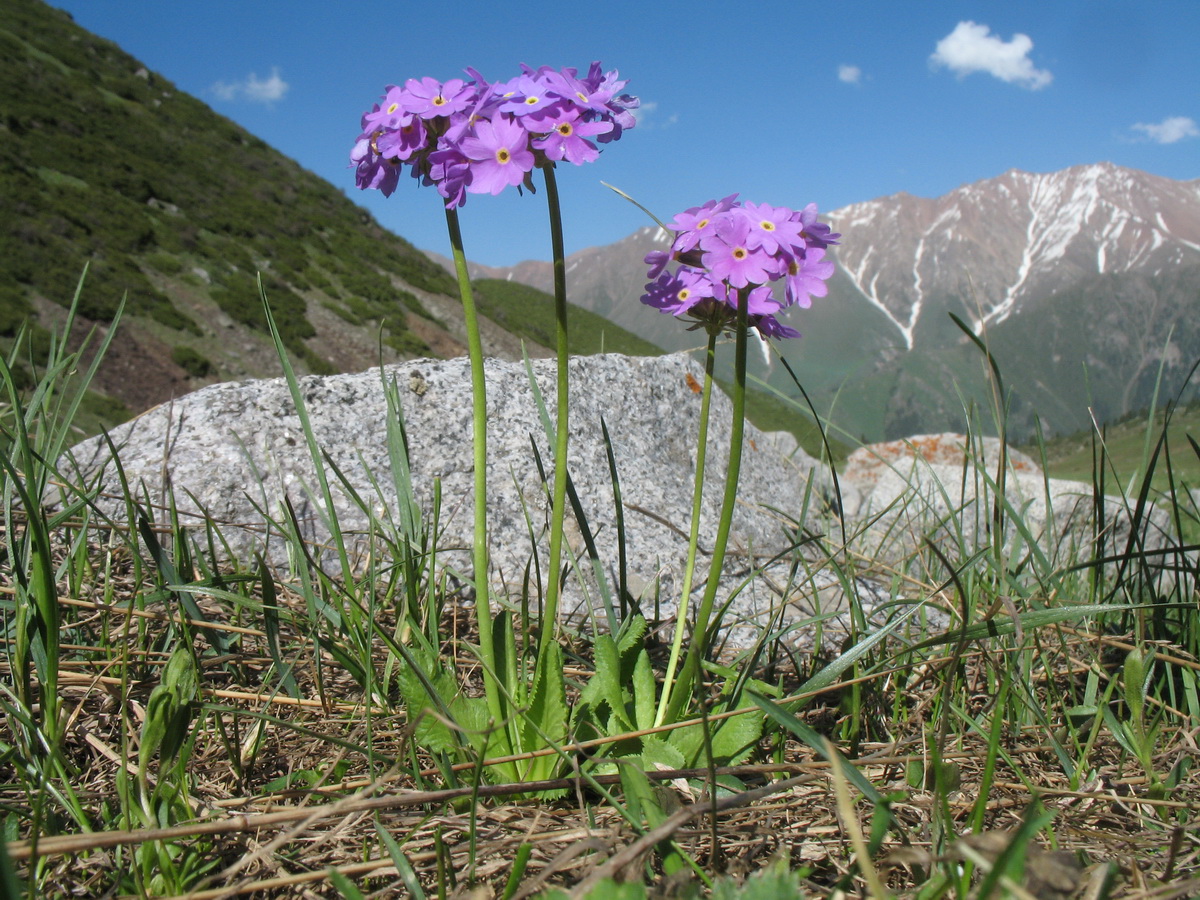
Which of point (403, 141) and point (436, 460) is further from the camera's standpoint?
point (436, 460)

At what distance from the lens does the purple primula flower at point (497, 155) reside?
4.42 ft

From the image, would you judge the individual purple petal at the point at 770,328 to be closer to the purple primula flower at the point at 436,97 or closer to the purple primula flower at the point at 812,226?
the purple primula flower at the point at 812,226

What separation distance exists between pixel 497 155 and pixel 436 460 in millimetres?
1797

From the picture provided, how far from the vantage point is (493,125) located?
1.36 metres

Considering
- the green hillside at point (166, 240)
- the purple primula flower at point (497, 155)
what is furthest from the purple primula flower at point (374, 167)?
the green hillside at point (166, 240)

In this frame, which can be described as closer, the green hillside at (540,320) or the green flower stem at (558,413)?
the green flower stem at (558,413)

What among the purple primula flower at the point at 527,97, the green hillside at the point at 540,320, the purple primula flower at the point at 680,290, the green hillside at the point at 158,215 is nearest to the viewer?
the purple primula flower at the point at 527,97

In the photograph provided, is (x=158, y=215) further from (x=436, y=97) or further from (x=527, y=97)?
(x=527, y=97)

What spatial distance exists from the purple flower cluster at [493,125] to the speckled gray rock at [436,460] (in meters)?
1.42

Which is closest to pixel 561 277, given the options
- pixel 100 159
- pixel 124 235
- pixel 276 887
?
pixel 276 887

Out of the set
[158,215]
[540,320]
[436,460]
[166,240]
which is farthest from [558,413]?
[540,320]

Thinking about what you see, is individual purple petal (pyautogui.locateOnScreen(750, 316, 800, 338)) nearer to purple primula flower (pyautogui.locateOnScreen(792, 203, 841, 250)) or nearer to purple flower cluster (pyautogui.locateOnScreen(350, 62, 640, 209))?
purple primula flower (pyautogui.locateOnScreen(792, 203, 841, 250))

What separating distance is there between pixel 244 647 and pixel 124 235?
914 inches

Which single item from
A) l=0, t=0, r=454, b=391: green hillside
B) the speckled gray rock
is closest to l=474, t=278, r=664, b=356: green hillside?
l=0, t=0, r=454, b=391: green hillside
